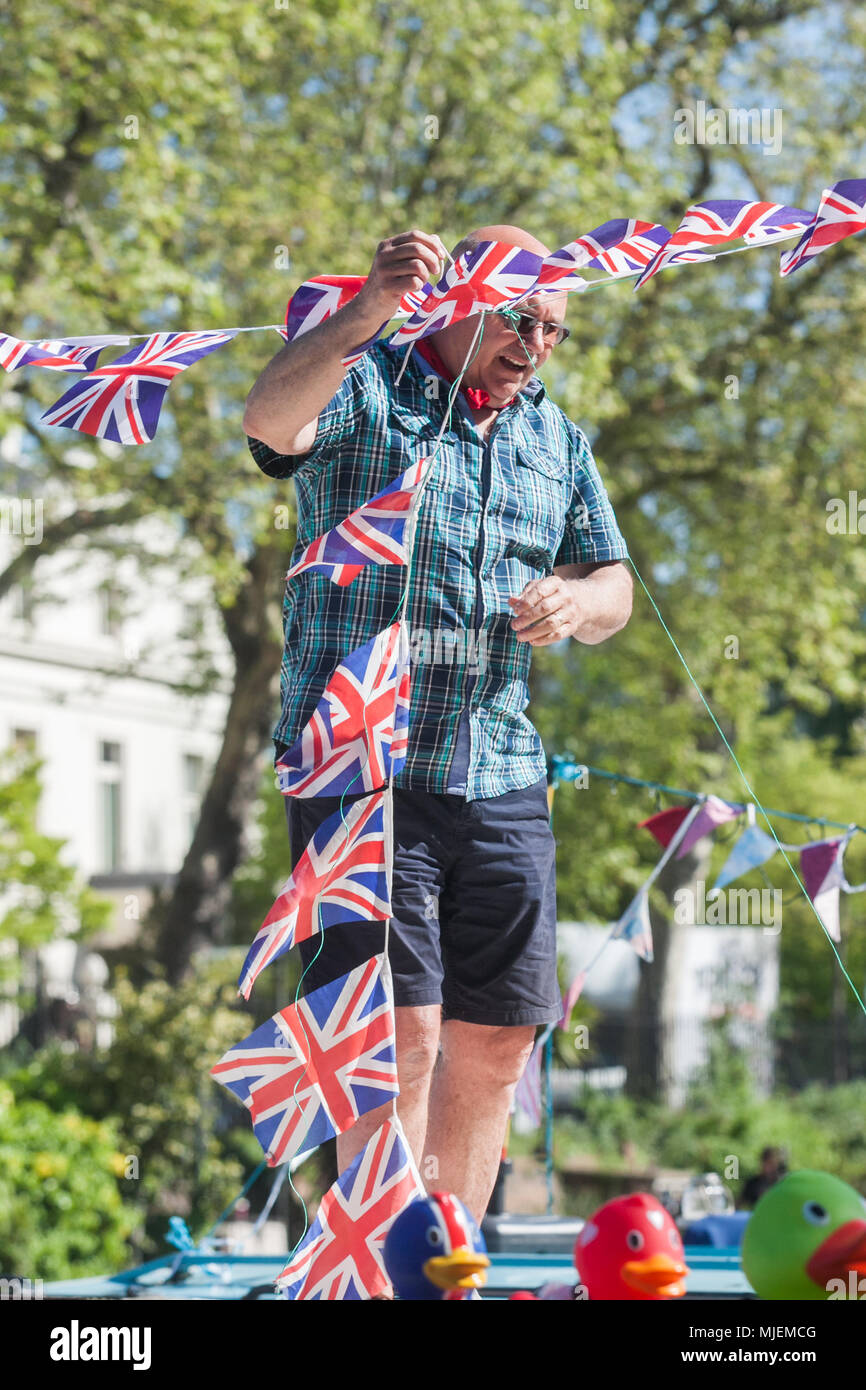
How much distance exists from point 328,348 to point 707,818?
306cm

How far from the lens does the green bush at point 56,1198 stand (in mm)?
9117

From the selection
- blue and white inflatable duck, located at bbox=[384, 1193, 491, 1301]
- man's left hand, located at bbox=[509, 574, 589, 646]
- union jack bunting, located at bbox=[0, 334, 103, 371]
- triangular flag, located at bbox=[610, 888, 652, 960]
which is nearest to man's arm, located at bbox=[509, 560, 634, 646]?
man's left hand, located at bbox=[509, 574, 589, 646]

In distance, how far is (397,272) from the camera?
7.11 feet

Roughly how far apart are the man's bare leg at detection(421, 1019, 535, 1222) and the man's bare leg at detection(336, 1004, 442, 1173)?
0.14 m

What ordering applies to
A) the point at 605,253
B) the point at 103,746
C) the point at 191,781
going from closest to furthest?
the point at 605,253
the point at 103,746
the point at 191,781

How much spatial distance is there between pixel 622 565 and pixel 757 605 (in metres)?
11.3

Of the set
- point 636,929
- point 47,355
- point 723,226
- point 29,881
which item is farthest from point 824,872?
point 29,881

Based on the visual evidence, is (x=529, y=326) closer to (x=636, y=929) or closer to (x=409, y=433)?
(x=409, y=433)

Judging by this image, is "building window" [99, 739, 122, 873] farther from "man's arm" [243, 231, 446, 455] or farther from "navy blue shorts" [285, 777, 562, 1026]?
"man's arm" [243, 231, 446, 455]

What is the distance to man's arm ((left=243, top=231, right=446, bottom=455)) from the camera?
2168 mm

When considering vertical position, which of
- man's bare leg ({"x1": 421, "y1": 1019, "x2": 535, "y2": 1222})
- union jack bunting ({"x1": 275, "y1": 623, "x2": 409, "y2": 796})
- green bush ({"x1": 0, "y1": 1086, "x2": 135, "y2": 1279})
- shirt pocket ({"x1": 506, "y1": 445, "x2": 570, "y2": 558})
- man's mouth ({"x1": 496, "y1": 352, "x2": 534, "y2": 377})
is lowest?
green bush ({"x1": 0, "y1": 1086, "x2": 135, "y2": 1279})

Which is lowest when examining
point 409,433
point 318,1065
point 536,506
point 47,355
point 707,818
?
point 318,1065

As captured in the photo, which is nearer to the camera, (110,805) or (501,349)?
(501,349)

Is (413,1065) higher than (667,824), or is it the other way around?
(667,824)
